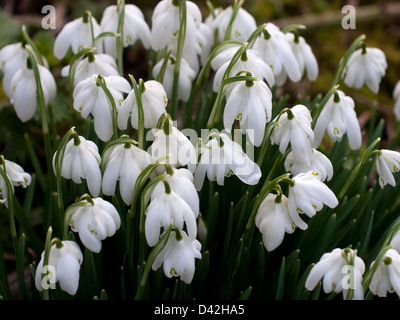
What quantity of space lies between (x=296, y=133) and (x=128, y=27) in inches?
23.6

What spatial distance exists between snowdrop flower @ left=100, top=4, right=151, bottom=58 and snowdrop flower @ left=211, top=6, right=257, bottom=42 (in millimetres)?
220

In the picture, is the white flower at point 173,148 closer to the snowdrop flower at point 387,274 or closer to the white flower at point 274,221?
the white flower at point 274,221

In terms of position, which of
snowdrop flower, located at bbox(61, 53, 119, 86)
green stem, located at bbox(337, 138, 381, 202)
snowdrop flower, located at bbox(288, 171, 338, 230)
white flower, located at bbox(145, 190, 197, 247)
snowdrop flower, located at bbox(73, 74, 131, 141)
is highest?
snowdrop flower, located at bbox(61, 53, 119, 86)

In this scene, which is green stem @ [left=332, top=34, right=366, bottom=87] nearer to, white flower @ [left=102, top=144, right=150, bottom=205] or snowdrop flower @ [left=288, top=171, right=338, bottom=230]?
snowdrop flower @ [left=288, top=171, right=338, bottom=230]

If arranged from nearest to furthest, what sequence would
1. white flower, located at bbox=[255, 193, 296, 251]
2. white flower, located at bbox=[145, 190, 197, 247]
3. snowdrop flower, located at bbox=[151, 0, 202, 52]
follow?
white flower, located at bbox=[145, 190, 197, 247], white flower, located at bbox=[255, 193, 296, 251], snowdrop flower, located at bbox=[151, 0, 202, 52]

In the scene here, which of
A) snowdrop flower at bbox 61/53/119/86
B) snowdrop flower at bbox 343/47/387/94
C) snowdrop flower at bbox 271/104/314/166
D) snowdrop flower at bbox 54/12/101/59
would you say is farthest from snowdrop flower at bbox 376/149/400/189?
snowdrop flower at bbox 54/12/101/59

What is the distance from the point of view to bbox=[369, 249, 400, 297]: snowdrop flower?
1.10 meters

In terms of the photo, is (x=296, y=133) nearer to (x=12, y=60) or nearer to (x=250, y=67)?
(x=250, y=67)

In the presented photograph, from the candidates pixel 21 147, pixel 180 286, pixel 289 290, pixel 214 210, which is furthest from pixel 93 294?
pixel 21 147

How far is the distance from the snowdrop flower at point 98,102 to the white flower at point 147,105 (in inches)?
1.4

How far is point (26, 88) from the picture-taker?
1.45 metres

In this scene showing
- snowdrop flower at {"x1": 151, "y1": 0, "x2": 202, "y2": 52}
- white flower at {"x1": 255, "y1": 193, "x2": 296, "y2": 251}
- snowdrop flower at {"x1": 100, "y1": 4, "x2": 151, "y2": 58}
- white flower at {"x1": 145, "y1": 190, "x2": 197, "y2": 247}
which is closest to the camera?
white flower at {"x1": 145, "y1": 190, "x2": 197, "y2": 247}

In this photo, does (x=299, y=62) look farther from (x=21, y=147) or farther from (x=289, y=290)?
(x=21, y=147)

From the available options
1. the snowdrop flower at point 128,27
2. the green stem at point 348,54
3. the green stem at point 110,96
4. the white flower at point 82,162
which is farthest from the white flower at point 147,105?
the green stem at point 348,54
